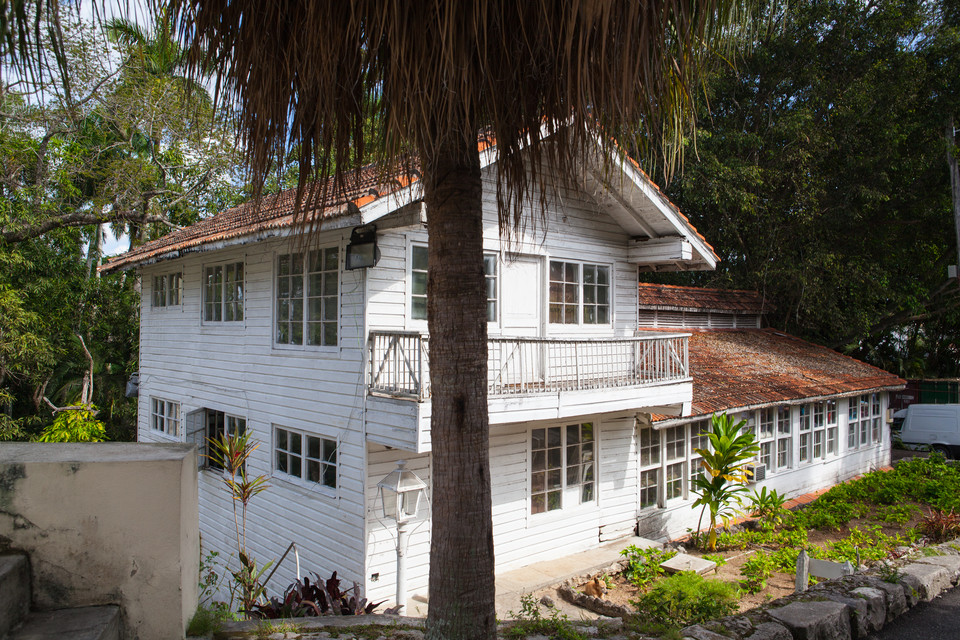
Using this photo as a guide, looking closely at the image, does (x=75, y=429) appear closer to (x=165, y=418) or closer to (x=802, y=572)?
(x=165, y=418)

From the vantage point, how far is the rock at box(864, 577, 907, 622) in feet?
17.1

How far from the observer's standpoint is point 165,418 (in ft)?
44.5

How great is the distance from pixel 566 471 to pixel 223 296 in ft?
22.4

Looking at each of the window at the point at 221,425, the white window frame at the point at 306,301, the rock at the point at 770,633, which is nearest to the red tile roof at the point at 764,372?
the white window frame at the point at 306,301

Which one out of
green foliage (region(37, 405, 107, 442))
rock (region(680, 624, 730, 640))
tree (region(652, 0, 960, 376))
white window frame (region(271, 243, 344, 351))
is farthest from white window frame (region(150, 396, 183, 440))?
tree (region(652, 0, 960, 376))

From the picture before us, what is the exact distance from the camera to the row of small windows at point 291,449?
9062 millimetres

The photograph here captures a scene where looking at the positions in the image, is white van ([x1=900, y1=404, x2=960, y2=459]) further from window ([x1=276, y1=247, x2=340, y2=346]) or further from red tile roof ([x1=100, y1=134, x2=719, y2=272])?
window ([x1=276, y1=247, x2=340, y2=346])

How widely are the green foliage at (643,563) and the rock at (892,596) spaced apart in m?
4.21

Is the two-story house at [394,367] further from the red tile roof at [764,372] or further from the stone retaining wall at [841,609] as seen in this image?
the stone retaining wall at [841,609]

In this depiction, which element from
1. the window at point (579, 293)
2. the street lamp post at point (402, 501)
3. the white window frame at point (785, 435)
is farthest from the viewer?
the white window frame at point (785, 435)

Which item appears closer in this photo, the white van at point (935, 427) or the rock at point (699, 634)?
the rock at point (699, 634)

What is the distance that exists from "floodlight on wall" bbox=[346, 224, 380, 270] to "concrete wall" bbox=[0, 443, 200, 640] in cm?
519

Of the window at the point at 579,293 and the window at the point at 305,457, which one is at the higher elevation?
the window at the point at 579,293

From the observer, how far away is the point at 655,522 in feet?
39.2
